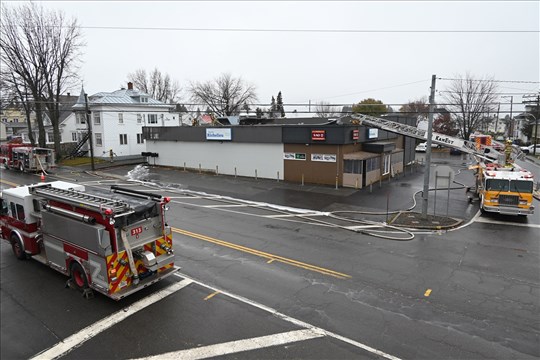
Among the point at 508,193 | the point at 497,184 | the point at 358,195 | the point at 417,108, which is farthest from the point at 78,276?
the point at 417,108

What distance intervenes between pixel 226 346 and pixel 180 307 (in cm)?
221

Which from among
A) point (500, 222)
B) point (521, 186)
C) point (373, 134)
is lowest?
point (500, 222)

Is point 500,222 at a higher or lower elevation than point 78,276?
lower

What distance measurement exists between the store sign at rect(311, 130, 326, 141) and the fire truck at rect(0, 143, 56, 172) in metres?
26.1

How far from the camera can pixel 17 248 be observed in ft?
41.3

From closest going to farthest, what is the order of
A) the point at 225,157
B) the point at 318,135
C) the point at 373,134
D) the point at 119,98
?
1. the point at 318,135
2. the point at 373,134
3. the point at 225,157
4. the point at 119,98

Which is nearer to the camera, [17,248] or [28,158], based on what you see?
[17,248]

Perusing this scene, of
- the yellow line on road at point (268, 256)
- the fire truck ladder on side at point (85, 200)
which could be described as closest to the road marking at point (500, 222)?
the yellow line on road at point (268, 256)

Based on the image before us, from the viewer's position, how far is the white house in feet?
154

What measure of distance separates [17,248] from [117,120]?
128 ft

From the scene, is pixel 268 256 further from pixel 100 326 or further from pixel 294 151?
pixel 294 151

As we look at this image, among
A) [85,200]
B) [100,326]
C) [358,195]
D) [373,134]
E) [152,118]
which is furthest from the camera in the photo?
[152,118]

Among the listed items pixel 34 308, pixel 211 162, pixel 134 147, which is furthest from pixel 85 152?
pixel 34 308

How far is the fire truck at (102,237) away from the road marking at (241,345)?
2.66 metres
